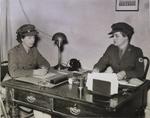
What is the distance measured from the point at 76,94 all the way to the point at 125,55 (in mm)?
722

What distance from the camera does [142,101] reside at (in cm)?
237

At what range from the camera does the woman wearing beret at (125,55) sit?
2.51 m

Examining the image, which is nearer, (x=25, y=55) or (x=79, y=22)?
(x=25, y=55)

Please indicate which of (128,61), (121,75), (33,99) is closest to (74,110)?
(33,99)

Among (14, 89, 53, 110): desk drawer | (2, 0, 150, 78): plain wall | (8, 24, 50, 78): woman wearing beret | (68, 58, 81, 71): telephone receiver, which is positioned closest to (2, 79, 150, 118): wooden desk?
(14, 89, 53, 110): desk drawer

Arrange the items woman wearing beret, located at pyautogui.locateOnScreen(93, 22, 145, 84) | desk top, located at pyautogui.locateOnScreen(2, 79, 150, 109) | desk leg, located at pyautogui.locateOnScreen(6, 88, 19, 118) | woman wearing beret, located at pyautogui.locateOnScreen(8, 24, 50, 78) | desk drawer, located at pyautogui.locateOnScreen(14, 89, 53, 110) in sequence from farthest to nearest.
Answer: woman wearing beret, located at pyautogui.locateOnScreen(8, 24, 50, 78) → woman wearing beret, located at pyautogui.locateOnScreen(93, 22, 145, 84) → desk leg, located at pyautogui.locateOnScreen(6, 88, 19, 118) → desk drawer, located at pyautogui.locateOnScreen(14, 89, 53, 110) → desk top, located at pyautogui.locateOnScreen(2, 79, 150, 109)

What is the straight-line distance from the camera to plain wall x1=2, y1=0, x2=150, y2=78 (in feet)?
8.39

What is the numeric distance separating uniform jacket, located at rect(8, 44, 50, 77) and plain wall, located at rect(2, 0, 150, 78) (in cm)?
30

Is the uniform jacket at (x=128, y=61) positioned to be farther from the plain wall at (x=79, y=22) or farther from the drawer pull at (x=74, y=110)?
the drawer pull at (x=74, y=110)

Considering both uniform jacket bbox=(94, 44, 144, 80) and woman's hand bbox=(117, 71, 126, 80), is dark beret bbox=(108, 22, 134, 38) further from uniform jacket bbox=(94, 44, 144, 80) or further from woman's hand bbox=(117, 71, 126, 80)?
woman's hand bbox=(117, 71, 126, 80)

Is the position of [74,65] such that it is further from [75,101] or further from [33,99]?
[75,101]

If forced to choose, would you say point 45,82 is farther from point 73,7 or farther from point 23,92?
point 73,7

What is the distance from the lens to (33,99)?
2.24m

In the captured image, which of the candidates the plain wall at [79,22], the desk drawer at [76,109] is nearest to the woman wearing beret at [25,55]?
the plain wall at [79,22]
